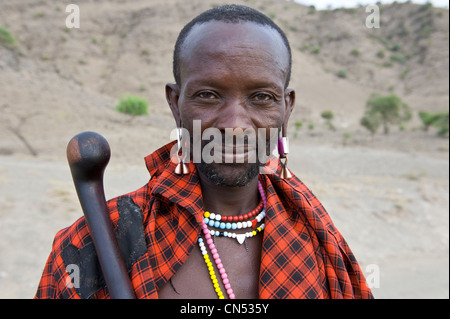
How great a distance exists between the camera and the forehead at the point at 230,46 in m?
1.16

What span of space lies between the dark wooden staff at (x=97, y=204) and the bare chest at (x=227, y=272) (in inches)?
8.5

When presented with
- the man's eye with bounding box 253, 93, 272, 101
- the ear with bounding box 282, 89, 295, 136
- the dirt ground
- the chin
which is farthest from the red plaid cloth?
the dirt ground

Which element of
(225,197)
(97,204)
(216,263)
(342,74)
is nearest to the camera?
(97,204)

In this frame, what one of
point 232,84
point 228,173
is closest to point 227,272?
point 228,173

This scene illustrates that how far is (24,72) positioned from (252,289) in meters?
26.1

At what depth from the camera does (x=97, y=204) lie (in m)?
1.06

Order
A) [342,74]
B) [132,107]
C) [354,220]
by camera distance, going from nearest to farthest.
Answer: [354,220] < [132,107] < [342,74]

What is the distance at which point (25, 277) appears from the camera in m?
4.68

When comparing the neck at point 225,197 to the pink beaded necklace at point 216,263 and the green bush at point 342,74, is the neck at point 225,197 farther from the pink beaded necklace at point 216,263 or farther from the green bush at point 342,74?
the green bush at point 342,74

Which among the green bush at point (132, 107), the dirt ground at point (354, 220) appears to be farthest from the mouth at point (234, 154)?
the green bush at point (132, 107)

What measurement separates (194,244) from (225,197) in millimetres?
228

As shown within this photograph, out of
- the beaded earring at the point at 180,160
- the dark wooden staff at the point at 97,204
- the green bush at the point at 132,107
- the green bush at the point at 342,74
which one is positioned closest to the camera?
the dark wooden staff at the point at 97,204

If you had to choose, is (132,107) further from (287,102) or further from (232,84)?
(232,84)
